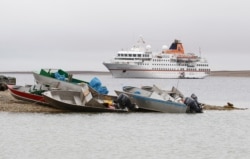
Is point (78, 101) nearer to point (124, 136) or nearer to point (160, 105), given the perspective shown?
point (160, 105)

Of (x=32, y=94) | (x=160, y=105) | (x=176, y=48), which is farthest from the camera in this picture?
(x=176, y=48)

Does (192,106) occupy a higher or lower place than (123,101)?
lower

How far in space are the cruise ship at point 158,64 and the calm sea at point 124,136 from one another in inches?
3949

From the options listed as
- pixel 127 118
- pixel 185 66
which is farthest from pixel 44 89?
pixel 185 66

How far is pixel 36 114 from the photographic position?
34250mm

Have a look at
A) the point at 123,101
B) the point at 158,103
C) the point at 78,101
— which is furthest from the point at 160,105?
the point at 78,101

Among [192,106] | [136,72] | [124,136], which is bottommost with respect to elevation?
[124,136]

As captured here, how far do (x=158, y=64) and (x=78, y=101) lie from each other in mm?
107057

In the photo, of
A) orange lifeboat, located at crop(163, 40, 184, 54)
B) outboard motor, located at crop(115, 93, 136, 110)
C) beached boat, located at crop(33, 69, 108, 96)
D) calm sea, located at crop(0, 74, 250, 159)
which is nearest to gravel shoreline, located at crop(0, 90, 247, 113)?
calm sea, located at crop(0, 74, 250, 159)

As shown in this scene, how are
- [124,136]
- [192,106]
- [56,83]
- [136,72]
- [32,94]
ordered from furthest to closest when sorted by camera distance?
[136,72]
[56,83]
[32,94]
[192,106]
[124,136]

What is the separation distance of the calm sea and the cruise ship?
329ft

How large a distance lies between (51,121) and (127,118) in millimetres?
4238

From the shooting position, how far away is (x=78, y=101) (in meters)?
36.3

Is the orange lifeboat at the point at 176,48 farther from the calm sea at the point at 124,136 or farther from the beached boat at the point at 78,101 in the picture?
the beached boat at the point at 78,101
